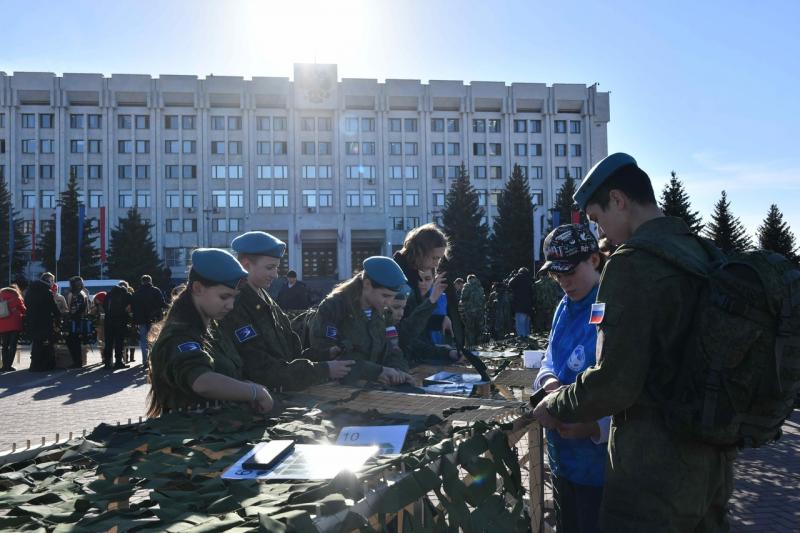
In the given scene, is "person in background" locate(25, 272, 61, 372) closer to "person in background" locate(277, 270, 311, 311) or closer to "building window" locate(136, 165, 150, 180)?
"person in background" locate(277, 270, 311, 311)

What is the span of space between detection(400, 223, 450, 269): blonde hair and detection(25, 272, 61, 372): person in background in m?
10.3

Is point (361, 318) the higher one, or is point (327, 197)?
point (327, 197)

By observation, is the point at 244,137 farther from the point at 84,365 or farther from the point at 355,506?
the point at 355,506

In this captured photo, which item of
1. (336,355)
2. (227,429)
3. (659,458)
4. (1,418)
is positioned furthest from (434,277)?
(1,418)

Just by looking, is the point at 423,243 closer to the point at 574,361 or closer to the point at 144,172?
the point at 574,361

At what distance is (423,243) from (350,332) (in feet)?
4.48

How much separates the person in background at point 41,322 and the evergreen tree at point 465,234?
116 feet

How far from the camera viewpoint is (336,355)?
3.78m

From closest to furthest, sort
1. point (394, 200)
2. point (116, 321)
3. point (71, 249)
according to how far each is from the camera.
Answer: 1. point (116, 321)
2. point (71, 249)
3. point (394, 200)

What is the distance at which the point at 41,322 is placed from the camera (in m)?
12.4

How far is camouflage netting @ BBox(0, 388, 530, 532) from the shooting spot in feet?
4.69

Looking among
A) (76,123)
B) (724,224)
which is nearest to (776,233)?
(724,224)

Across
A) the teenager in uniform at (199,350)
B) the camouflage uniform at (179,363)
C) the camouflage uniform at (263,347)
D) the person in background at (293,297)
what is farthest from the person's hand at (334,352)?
the person in background at (293,297)

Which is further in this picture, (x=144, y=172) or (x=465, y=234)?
(x=144, y=172)
